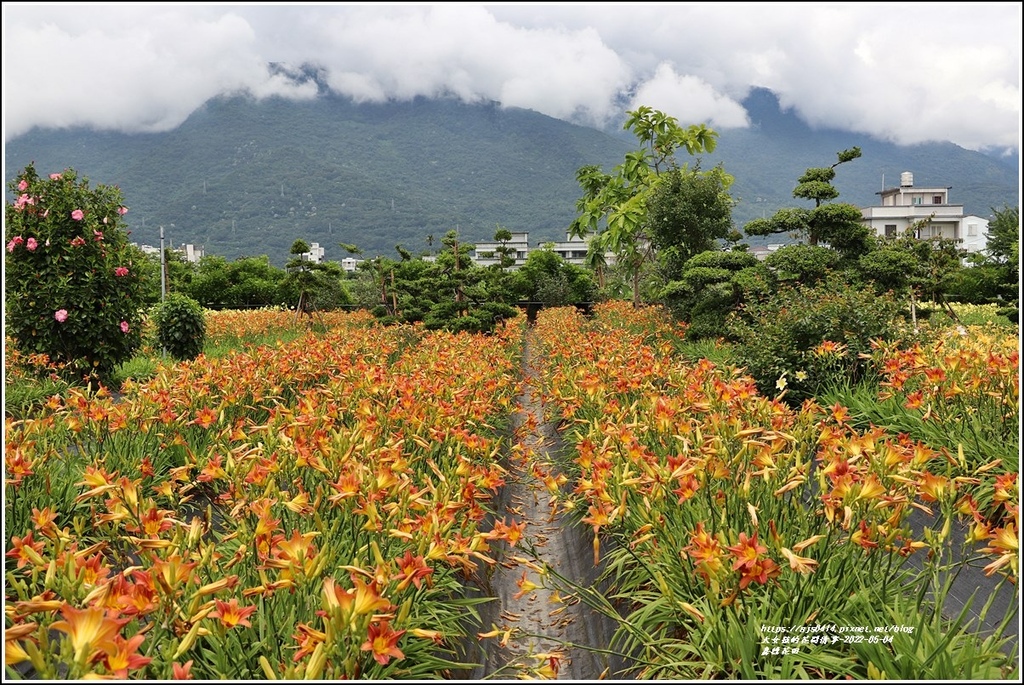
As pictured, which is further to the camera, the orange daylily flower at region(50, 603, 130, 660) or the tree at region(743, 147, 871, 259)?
the tree at region(743, 147, 871, 259)

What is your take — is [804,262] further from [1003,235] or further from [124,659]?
[124,659]

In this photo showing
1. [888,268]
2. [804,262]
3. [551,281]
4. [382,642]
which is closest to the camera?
[382,642]

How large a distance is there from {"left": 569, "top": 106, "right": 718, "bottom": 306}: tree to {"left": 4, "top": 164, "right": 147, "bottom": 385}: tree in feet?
28.7

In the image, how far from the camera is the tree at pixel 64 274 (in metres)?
7.16

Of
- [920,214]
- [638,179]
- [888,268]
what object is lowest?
[888,268]

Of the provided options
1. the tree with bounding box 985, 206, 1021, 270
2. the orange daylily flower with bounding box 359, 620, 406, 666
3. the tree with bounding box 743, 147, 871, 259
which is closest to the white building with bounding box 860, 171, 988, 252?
the tree with bounding box 985, 206, 1021, 270

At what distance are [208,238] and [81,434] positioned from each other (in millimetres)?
54074

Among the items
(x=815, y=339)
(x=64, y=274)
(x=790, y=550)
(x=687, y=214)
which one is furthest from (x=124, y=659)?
(x=687, y=214)

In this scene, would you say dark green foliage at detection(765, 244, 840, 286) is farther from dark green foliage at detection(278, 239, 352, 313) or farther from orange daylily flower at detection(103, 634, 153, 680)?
dark green foliage at detection(278, 239, 352, 313)

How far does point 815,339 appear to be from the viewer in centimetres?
612

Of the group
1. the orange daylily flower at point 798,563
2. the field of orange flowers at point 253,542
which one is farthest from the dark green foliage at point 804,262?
the orange daylily flower at point 798,563

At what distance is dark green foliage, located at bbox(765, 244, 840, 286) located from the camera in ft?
29.2

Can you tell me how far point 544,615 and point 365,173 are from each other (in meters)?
58.2

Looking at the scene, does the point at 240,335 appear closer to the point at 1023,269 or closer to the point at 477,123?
the point at 1023,269
